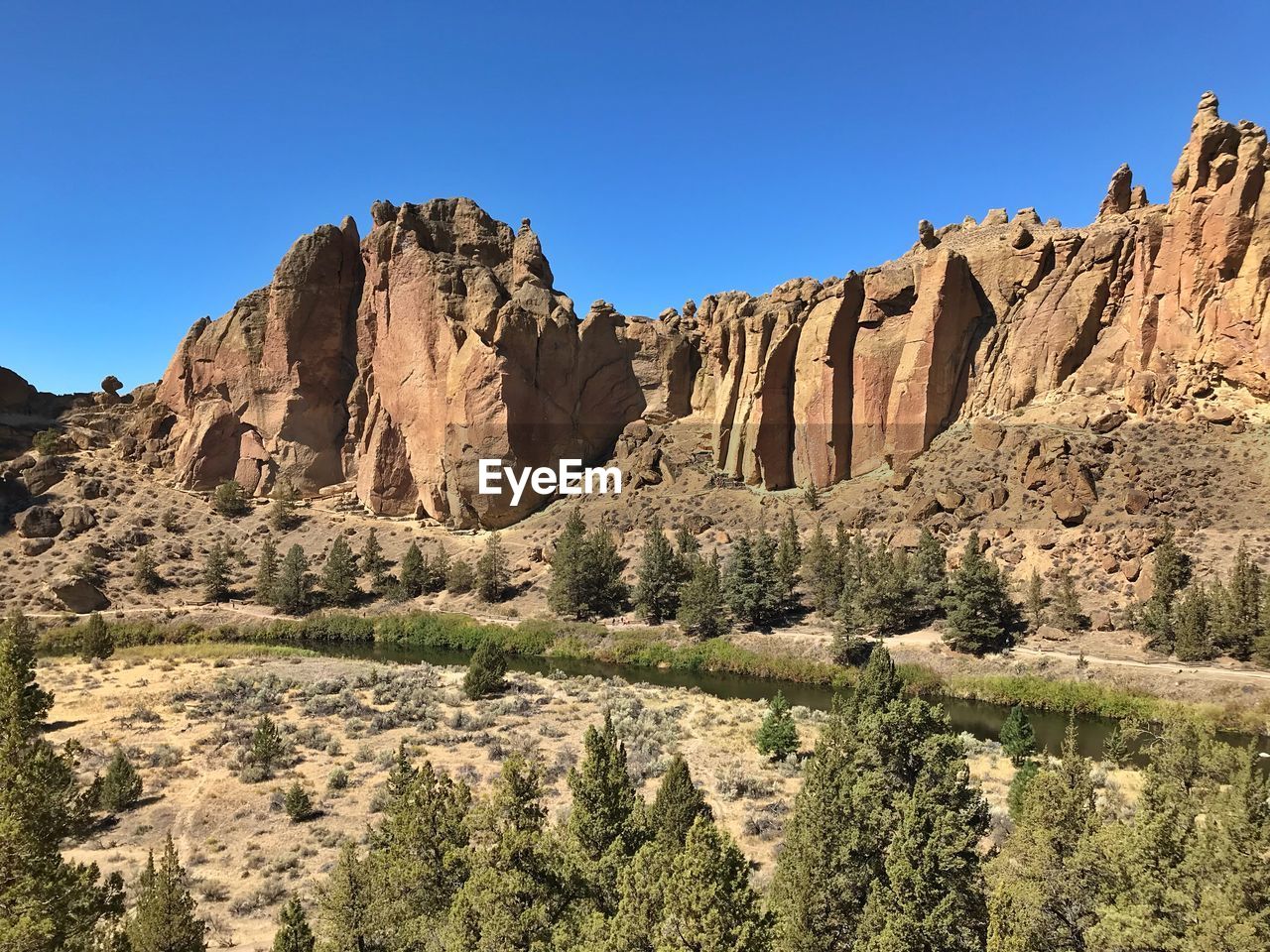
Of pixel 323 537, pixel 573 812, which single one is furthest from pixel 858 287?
pixel 573 812

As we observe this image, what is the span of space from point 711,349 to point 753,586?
118 ft

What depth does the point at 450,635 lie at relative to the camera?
46.7m

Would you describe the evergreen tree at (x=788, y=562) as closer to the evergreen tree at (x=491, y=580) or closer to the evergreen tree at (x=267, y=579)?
the evergreen tree at (x=491, y=580)

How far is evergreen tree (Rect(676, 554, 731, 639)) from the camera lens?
43219 millimetres

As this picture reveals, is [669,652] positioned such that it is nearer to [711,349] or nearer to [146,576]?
[711,349]

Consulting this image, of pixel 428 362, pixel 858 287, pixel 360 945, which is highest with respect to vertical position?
pixel 858 287

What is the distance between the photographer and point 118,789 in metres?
18.2

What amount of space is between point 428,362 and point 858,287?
1585 inches

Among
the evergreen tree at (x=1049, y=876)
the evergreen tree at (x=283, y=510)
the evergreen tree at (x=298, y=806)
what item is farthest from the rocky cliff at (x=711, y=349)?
the evergreen tree at (x=1049, y=876)

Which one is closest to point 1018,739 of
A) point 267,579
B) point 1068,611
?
point 1068,611

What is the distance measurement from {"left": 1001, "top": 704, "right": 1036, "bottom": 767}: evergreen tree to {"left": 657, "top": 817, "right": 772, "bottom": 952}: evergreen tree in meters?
18.4

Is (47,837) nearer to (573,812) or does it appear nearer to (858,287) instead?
(573,812)

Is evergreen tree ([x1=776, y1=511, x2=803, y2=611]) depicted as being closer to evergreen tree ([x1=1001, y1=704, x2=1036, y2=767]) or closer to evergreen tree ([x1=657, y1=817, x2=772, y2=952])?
evergreen tree ([x1=1001, y1=704, x2=1036, y2=767])

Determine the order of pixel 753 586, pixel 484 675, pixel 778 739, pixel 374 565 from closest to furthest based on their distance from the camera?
pixel 778 739 → pixel 484 675 → pixel 753 586 → pixel 374 565
